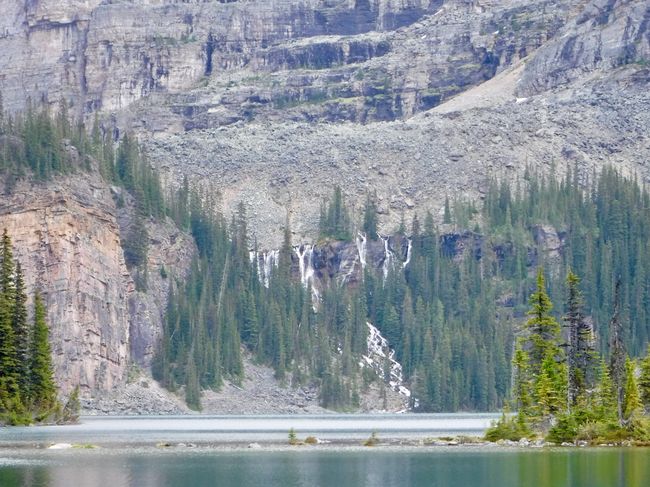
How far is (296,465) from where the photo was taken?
4407 inches

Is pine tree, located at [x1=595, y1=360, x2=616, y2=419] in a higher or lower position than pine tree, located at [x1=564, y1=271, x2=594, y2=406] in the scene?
lower

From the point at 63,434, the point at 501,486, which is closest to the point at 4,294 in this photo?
the point at 63,434

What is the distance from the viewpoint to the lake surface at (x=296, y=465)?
325ft

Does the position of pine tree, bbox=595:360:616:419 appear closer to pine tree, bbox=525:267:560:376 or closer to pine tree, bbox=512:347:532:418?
pine tree, bbox=525:267:560:376

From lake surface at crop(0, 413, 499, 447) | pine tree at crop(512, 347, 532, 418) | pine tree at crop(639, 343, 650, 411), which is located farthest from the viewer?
lake surface at crop(0, 413, 499, 447)

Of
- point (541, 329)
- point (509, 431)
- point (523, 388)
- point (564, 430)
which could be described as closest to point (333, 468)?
point (564, 430)

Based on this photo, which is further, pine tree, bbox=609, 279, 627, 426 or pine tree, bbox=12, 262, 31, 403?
pine tree, bbox=12, 262, 31, 403

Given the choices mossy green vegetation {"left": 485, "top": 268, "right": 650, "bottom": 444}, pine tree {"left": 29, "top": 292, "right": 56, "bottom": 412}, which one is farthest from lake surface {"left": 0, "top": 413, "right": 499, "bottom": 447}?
mossy green vegetation {"left": 485, "top": 268, "right": 650, "bottom": 444}

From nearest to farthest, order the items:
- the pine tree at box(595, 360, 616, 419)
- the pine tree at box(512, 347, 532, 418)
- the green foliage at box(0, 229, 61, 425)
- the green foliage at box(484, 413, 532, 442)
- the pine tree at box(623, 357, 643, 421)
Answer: the pine tree at box(623, 357, 643, 421), the pine tree at box(595, 360, 616, 419), the green foliage at box(484, 413, 532, 442), the pine tree at box(512, 347, 532, 418), the green foliage at box(0, 229, 61, 425)

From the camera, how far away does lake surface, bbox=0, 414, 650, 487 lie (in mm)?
99000

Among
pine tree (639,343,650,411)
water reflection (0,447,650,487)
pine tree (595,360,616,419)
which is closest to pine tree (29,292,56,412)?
water reflection (0,447,650,487)

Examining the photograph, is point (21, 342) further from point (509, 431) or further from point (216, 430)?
point (509, 431)

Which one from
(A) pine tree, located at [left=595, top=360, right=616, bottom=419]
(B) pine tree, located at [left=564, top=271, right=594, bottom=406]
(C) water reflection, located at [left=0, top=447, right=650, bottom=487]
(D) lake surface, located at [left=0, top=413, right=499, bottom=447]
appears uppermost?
(B) pine tree, located at [left=564, top=271, right=594, bottom=406]

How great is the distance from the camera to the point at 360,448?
420 feet
